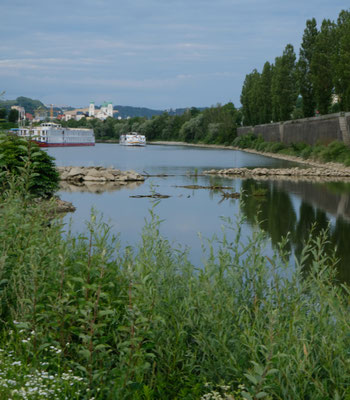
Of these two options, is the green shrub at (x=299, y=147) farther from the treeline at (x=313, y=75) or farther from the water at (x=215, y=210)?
the water at (x=215, y=210)

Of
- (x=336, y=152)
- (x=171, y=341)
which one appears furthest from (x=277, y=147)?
(x=171, y=341)

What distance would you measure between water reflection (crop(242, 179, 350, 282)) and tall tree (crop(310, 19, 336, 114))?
1994 cm

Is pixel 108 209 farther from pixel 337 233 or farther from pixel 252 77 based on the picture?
pixel 252 77

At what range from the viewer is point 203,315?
3959 millimetres

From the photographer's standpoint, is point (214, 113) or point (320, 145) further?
point (214, 113)

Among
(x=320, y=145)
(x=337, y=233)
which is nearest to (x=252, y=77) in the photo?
(x=320, y=145)

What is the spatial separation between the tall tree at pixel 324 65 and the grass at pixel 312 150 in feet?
13.4

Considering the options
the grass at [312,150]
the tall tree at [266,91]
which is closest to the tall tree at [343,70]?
the grass at [312,150]

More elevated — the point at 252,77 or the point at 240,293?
the point at 252,77

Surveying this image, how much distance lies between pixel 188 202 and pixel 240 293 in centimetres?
1518

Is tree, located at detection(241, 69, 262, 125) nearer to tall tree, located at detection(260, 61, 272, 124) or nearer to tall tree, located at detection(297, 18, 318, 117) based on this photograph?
tall tree, located at detection(260, 61, 272, 124)

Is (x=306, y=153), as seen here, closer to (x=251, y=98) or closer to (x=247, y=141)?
(x=247, y=141)

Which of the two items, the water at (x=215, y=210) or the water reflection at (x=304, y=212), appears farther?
the water at (x=215, y=210)

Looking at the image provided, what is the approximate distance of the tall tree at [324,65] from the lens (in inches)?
1755
